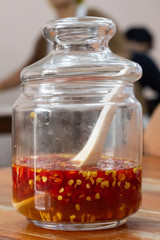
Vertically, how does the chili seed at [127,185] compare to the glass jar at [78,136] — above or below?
below

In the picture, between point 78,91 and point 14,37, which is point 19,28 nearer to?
point 14,37

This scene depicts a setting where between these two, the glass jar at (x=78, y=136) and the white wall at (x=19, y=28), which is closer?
the glass jar at (x=78, y=136)

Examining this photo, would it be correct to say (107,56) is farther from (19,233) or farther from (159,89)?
(159,89)

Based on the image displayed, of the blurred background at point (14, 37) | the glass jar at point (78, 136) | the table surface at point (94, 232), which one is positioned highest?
the glass jar at point (78, 136)

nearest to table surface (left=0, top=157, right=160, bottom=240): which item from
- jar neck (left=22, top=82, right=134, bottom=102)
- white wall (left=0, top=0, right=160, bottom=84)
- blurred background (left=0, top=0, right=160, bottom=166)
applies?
jar neck (left=22, top=82, right=134, bottom=102)

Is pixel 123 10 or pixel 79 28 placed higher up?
pixel 79 28

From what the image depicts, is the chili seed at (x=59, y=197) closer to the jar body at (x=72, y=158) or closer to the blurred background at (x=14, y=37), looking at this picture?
the jar body at (x=72, y=158)

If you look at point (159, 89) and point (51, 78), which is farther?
point (159, 89)

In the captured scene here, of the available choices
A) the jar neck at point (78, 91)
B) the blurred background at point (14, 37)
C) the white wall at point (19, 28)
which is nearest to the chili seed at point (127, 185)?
the jar neck at point (78, 91)

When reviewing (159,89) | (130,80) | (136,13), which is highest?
(130,80)

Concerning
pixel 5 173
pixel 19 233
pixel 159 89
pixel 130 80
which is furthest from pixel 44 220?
pixel 159 89

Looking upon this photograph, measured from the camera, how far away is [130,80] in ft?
2.09

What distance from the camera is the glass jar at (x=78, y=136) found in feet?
1.90

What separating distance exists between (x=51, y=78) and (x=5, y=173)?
0.51 metres
